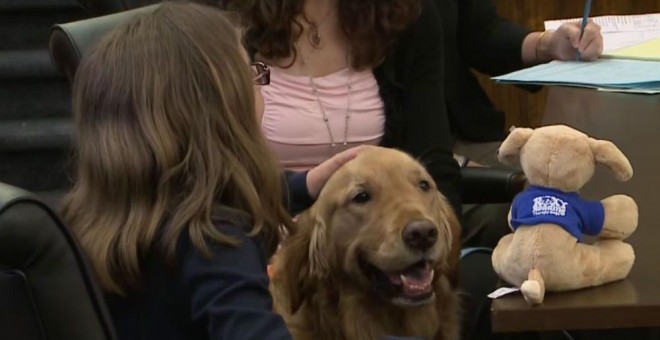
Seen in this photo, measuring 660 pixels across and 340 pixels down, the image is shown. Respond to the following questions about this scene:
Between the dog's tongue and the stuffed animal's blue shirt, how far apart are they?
324 millimetres

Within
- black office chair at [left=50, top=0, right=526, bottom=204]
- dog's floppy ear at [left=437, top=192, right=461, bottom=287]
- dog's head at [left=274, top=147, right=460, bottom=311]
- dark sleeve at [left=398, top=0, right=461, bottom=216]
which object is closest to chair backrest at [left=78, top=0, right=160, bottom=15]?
black office chair at [left=50, top=0, right=526, bottom=204]

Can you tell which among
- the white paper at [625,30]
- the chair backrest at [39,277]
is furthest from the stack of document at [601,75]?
the chair backrest at [39,277]

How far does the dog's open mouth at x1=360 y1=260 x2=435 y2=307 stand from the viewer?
1.64 meters

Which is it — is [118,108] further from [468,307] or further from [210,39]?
[468,307]

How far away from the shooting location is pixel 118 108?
52.6 inches

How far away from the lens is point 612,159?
1321 mm

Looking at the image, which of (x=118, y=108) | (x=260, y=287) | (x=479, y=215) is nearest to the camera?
(x=260, y=287)

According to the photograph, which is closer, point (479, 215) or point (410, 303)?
point (410, 303)

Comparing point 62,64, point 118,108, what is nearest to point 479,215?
point 62,64

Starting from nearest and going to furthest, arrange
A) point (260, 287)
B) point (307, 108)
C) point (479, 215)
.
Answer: point (260, 287) → point (307, 108) → point (479, 215)

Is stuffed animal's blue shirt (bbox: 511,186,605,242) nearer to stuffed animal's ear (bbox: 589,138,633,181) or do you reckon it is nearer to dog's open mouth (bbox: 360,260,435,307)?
stuffed animal's ear (bbox: 589,138,633,181)

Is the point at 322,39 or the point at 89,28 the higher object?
the point at 89,28

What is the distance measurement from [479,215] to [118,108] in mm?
1219

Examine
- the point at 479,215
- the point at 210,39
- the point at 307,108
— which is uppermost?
the point at 210,39
